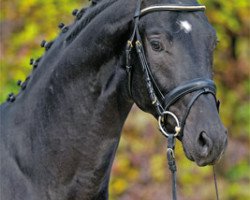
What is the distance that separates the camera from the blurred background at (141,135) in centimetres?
981

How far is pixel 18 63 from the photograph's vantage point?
9711mm

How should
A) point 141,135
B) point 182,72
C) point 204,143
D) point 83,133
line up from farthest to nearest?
point 141,135, point 83,133, point 182,72, point 204,143

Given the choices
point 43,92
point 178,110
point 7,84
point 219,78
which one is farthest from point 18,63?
point 178,110

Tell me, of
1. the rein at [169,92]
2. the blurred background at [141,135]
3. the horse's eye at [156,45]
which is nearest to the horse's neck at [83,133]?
the rein at [169,92]

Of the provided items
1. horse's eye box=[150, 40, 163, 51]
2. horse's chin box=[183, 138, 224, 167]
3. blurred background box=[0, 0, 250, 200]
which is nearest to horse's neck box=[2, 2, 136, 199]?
horse's eye box=[150, 40, 163, 51]

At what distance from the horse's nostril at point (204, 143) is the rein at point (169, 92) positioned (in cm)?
14

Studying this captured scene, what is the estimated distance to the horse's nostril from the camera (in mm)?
3521

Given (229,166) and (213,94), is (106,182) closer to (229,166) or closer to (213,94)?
(213,94)

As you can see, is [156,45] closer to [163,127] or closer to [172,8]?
[172,8]

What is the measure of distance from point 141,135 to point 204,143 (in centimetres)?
696

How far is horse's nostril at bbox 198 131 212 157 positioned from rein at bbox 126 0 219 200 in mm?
142

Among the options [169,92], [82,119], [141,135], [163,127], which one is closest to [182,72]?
[169,92]

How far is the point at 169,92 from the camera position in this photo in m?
3.73

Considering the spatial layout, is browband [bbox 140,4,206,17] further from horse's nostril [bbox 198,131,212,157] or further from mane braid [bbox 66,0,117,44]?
horse's nostril [bbox 198,131,212,157]
